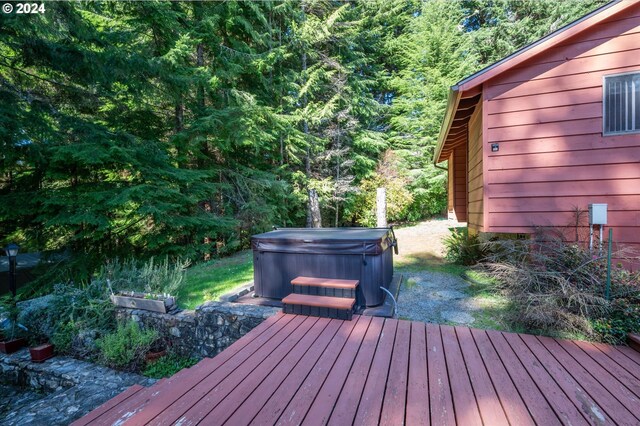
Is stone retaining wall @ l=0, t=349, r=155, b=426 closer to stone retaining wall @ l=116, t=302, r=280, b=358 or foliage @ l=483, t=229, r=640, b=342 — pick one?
stone retaining wall @ l=116, t=302, r=280, b=358

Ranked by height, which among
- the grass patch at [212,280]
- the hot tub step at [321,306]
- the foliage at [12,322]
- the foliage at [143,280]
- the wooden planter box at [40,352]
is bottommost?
the wooden planter box at [40,352]

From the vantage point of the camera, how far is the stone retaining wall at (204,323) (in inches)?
129

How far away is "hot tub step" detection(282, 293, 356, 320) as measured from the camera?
2.78 m

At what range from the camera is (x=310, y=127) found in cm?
1223

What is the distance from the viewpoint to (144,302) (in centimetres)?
391

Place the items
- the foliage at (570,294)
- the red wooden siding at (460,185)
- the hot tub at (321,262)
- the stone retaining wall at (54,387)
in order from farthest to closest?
the red wooden siding at (460,185) < the hot tub at (321,262) < the stone retaining wall at (54,387) < the foliage at (570,294)

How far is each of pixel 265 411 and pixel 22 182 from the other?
7076 mm

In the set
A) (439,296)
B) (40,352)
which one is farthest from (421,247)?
(40,352)

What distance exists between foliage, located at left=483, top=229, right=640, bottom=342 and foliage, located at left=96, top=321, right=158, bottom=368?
4496mm

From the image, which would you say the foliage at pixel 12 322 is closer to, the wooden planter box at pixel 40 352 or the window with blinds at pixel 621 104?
the wooden planter box at pixel 40 352

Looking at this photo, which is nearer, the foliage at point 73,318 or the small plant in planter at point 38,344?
the small plant in planter at point 38,344

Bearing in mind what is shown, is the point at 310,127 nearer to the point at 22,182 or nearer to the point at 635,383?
the point at 22,182

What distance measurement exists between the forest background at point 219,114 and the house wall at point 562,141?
6.14 meters

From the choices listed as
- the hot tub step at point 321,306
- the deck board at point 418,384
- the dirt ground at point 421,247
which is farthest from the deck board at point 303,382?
the dirt ground at point 421,247
